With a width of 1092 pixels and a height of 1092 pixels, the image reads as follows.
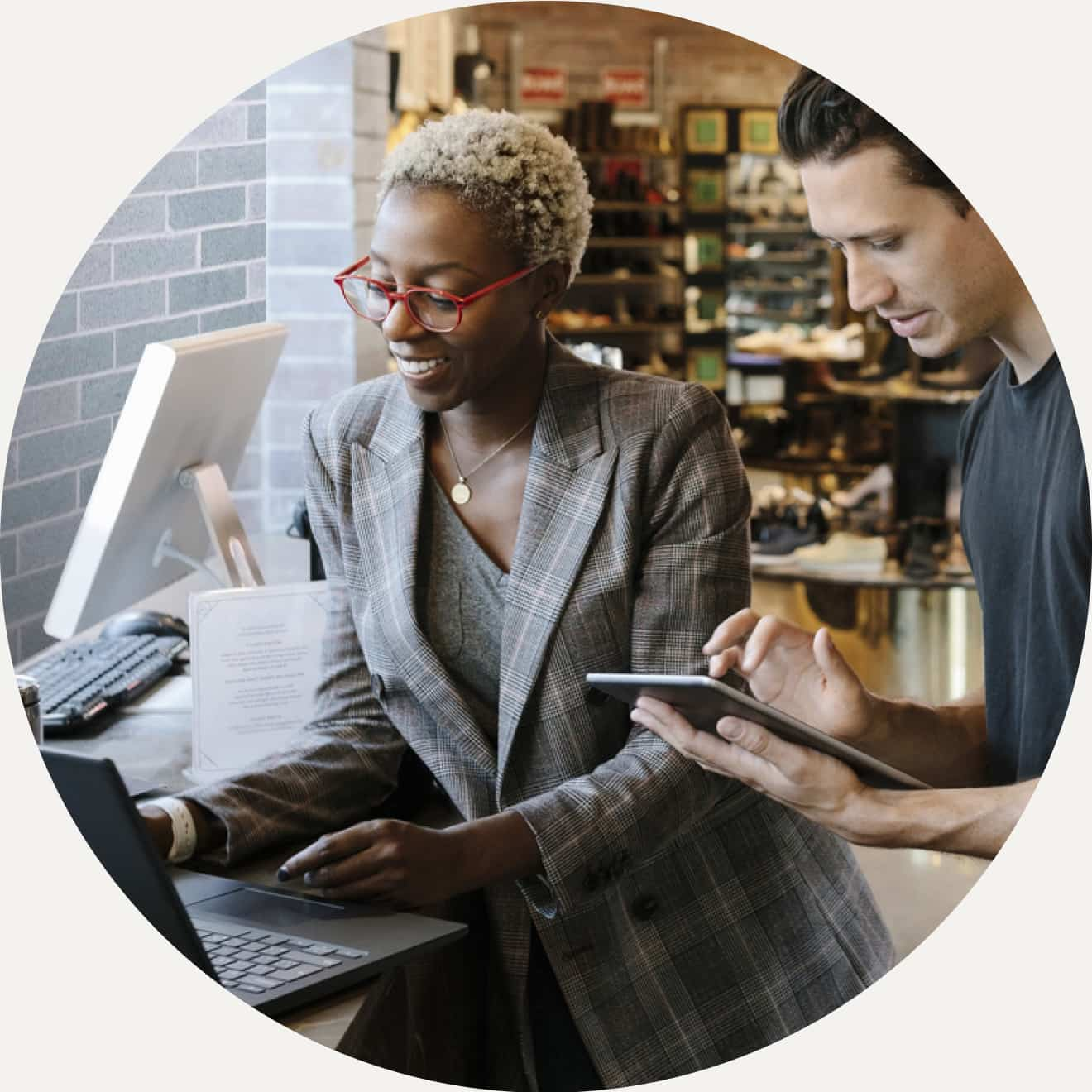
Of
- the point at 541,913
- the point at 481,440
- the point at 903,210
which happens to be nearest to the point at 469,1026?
the point at 541,913

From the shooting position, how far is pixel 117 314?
301 centimetres

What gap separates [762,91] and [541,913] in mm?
7838

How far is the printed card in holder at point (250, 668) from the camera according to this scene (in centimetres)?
188

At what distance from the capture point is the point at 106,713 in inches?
83.3

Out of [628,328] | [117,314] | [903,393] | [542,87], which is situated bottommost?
[903,393]

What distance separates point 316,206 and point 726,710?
7.78 ft

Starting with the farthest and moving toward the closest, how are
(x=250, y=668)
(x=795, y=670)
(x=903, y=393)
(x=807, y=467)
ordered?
(x=807, y=467), (x=903, y=393), (x=250, y=668), (x=795, y=670)

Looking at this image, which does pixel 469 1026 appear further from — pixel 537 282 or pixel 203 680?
pixel 537 282

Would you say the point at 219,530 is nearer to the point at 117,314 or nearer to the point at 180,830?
the point at 180,830

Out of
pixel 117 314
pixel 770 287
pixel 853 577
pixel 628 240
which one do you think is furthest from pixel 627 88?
pixel 117 314

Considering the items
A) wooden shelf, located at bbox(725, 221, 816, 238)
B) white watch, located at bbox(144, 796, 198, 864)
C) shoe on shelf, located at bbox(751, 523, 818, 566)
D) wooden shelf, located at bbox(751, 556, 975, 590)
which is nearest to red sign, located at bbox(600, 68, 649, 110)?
wooden shelf, located at bbox(725, 221, 816, 238)

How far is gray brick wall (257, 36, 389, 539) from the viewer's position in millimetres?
3457

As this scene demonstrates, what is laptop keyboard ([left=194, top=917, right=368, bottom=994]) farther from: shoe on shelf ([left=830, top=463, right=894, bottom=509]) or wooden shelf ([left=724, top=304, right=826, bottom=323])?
wooden shelf ([left=724, top=304, right=826, bottom=323])

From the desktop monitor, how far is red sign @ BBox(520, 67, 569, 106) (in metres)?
6.37
